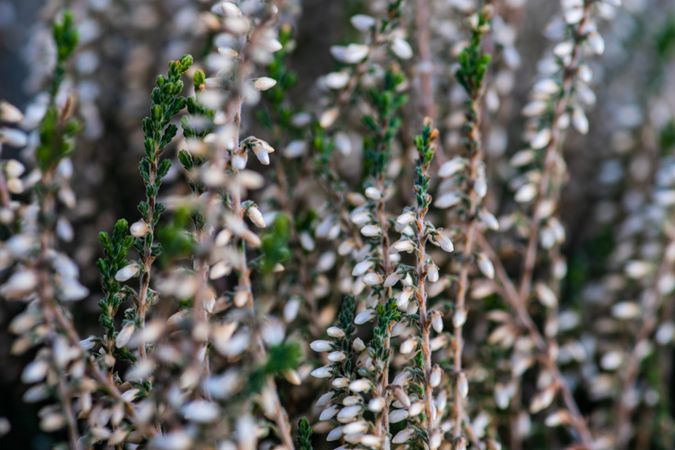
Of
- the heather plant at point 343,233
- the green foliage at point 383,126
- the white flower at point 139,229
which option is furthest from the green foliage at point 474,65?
the white flower at point 139,229

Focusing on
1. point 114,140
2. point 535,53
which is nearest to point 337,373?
point 114,140

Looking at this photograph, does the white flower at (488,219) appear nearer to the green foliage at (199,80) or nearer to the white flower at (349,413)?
the white flower at (349,413)

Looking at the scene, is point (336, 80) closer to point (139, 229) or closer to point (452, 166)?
point (452, 166)

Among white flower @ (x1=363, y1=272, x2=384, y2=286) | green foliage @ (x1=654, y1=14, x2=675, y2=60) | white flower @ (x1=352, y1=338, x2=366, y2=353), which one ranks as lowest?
white flower @ (x1=352, y1=338, x2=366, y2=353)

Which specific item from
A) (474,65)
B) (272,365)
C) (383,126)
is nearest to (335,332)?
(272,365)

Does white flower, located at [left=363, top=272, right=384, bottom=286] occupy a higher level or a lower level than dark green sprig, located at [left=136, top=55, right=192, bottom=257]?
lower

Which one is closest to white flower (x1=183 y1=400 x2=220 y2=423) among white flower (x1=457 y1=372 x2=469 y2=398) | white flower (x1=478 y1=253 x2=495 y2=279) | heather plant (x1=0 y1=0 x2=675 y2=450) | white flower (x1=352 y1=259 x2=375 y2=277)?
heather plant (x1=0 y1=0 x2=675 y2=450)

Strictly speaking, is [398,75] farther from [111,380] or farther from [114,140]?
[114,140]

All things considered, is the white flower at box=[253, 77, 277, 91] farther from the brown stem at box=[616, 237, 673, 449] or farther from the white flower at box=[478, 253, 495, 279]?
the brown stem at box=[616, 237, 673, 449]

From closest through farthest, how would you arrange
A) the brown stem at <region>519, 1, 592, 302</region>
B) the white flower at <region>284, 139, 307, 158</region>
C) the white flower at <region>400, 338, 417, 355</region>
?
the white flower at <region>400, 338, 417, 355</region>, the brown stem at <region>519, 1, 592, 302</region>, the white flower at <region>284, 139, 307, 158</region>
